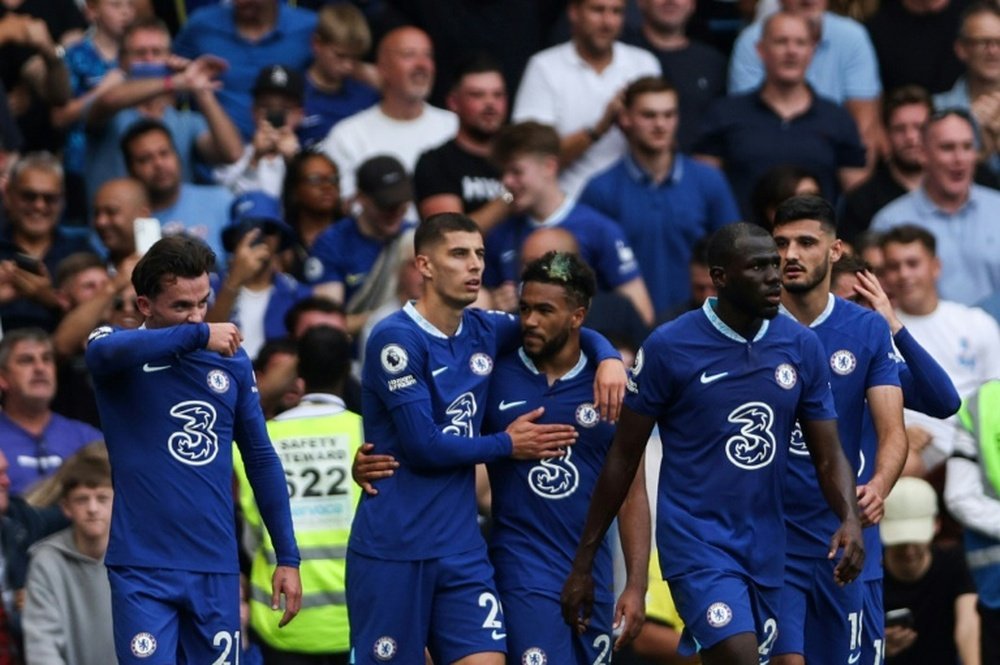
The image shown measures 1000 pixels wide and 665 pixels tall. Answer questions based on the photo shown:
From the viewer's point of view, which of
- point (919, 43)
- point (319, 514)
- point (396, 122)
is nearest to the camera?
point (319, 514)

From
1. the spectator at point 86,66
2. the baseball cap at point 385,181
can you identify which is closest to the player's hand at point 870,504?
the baseball cap at point 385,181

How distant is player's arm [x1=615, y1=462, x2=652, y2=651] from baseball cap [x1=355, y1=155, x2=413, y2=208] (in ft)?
12.1

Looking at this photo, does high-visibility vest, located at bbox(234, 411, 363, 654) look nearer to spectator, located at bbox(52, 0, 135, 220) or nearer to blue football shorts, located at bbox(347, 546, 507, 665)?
blue football shorts, located at bbox(347, 546, 507, 665)

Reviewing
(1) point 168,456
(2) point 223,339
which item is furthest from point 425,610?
(2) point 223,339

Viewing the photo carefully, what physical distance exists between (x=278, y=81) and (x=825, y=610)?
6691 millimetres

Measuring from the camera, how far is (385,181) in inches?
521

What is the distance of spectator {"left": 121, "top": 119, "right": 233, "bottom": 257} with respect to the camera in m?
14.1

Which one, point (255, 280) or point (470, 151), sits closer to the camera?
point (255, 280)

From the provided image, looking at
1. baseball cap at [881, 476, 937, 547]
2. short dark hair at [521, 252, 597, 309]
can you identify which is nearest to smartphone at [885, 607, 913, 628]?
baseball cap at [881, 476, 937, 547]

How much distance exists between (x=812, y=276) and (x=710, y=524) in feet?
4.28

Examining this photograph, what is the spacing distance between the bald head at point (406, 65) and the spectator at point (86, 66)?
1925 millimetres

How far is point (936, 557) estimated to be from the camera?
1182 cm

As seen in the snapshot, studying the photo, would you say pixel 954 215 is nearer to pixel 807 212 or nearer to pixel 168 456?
pixel 807 212

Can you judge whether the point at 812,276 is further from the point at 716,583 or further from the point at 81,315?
the point at 81,315
